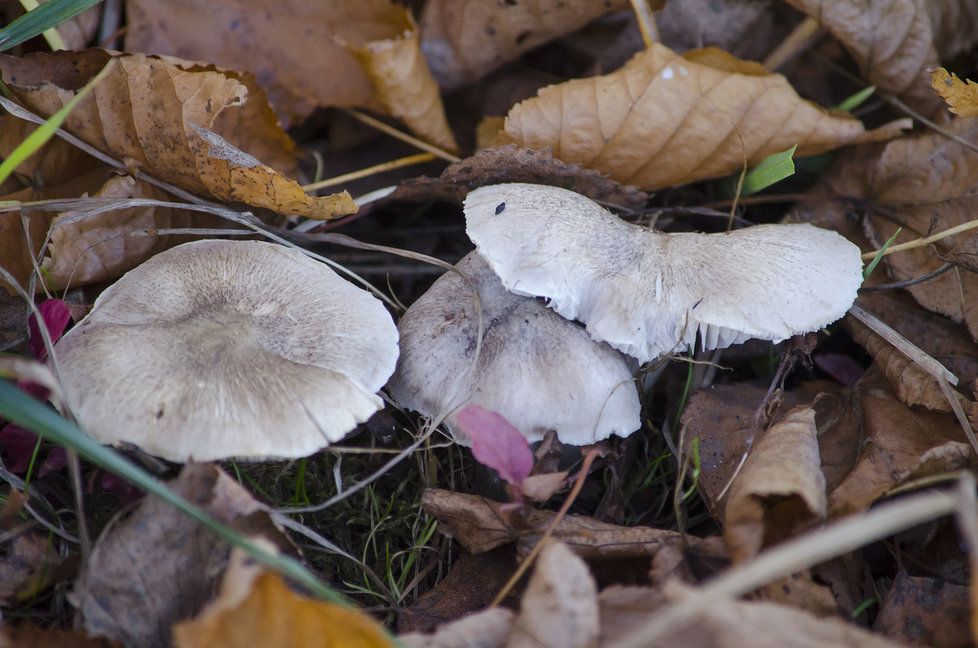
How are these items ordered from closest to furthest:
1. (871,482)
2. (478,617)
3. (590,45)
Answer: (478,617) → (871,482) → (590,45)

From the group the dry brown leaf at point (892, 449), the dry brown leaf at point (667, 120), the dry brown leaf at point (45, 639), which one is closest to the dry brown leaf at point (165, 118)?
the dry brown leaf at point (667, 120)

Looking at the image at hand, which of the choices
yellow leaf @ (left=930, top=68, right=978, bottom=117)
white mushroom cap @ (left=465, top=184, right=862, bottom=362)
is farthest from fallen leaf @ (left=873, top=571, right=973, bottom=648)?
yellow leaf @ (left=930, top=68, right=978, bottom=117)

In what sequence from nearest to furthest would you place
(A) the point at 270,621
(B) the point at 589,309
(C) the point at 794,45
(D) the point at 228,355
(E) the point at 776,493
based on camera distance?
(A) the point at 270,621
(E) the point at 776,493
(D) the point at 228,355
(B) the point at 589,309
(C) the point at 794,45

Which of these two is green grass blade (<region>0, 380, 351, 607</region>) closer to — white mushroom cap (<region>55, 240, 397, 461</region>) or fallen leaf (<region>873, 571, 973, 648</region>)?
white mushroom cap (<region>55, 240, 397, 461</region>)

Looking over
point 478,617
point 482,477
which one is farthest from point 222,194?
point 478,617

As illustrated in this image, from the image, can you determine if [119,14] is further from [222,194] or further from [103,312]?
[103,312]

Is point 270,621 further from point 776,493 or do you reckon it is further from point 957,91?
point 957,91

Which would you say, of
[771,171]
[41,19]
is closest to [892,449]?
[771,171]

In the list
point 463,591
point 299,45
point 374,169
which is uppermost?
point 299,45
